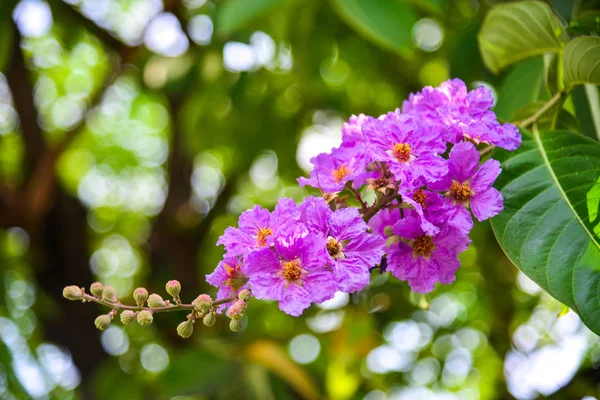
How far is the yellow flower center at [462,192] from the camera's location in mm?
934

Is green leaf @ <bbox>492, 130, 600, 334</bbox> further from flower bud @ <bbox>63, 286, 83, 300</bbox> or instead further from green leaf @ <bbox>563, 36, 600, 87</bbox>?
flower bud @ <bbox>63, 286, 83, 300</bbox>

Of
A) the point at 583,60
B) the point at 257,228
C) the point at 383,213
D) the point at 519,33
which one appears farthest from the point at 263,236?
the point at 519,33

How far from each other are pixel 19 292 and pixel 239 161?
1859mm

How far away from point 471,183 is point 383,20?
908 mm

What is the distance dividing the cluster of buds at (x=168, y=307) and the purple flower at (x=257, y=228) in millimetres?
67

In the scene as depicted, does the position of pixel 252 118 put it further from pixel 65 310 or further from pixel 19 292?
pixel 19 292

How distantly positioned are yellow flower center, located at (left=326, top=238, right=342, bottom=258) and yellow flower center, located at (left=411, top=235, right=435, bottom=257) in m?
0.14

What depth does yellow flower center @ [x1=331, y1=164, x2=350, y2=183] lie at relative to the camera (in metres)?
1.00

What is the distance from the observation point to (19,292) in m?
4.01

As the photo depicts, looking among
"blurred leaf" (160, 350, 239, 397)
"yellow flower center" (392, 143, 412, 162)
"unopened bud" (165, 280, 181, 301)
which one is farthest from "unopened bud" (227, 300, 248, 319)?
"blurred leaf" (160, 350, 239, 397)

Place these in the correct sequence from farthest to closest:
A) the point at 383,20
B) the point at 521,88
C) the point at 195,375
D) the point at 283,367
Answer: the point at 283,367, the point at 195,375, the point at 383,20, the point at 521,88

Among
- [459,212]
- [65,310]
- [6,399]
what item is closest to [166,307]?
[459,212]

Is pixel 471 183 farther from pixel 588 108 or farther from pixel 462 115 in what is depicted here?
pixel 588 108

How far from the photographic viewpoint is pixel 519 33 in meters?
1.37
